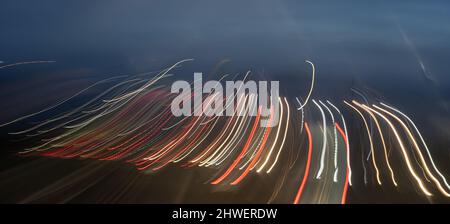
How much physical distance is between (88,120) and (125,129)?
4.56 feet

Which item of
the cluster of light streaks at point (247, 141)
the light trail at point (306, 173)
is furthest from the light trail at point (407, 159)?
the light trail at point (306, 173)

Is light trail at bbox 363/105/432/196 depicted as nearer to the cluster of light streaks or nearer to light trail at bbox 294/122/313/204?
the cluster of light streaks

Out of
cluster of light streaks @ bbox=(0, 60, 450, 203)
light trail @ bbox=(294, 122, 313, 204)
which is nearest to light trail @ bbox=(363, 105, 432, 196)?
cluster of light streaks @ bbox=(0, 60, 450, 203)

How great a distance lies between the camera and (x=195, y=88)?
52.4 ft

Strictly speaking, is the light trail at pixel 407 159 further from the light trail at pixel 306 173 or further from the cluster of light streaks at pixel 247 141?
the light trail at pixel 306 173

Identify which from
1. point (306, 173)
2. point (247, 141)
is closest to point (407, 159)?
point (306, 173)

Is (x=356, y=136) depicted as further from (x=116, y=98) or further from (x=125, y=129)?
(x=116, y=98)

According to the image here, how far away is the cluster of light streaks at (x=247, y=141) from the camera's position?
25.2ft

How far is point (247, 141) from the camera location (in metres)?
9.67

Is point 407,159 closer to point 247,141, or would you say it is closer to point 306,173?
point 306,173

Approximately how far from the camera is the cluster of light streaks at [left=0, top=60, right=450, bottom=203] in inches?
302
